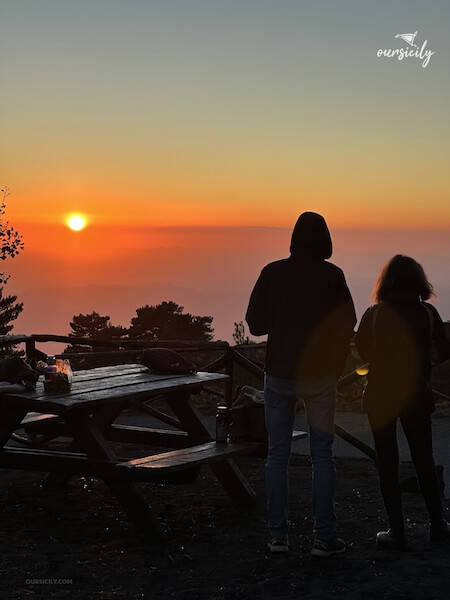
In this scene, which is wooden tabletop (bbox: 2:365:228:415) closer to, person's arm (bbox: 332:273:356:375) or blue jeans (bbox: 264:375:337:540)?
blue jeans (bbox: 264:375:337:540)

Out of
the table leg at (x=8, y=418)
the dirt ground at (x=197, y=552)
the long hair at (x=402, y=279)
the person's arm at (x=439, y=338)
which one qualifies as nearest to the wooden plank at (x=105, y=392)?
the table leg at (x=8, y=418)

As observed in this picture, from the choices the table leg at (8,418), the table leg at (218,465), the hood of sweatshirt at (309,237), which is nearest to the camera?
the hood of sweatshirt at (309,237)

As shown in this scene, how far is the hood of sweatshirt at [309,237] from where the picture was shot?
221 inches

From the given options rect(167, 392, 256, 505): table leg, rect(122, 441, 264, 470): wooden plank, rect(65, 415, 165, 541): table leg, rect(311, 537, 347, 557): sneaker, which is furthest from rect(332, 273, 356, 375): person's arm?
rect(167, 392, 256, 505): table leg

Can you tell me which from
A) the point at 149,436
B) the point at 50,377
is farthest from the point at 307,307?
the point at 149,436

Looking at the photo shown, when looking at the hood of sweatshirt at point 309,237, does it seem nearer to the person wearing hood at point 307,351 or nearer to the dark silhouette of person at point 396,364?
the person wearing hood at point 307,351

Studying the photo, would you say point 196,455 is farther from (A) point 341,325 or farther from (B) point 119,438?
(B) point 119,438

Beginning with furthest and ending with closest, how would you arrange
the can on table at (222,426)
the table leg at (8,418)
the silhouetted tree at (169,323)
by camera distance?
the silhouetted tree at (169,323) < the can on table at (222,426) < the table leg at (8,418)

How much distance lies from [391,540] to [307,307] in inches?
60.1

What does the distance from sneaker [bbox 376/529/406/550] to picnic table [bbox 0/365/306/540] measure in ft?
3.95

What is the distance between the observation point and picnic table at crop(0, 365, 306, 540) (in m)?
6.16

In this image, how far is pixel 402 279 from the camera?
18.8 feet

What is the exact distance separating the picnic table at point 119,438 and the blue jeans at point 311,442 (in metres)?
0.64

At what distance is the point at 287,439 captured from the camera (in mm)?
5754
